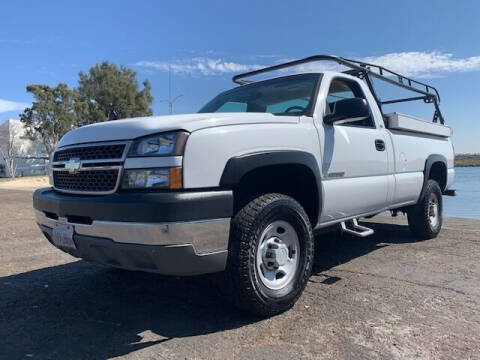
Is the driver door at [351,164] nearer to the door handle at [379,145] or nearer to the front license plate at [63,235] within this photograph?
the door handle at [379,145]

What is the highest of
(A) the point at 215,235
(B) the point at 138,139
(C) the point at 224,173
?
(B) the point at 138,139

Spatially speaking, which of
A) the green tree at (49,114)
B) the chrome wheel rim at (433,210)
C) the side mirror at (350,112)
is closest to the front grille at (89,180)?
the side mirror at (350,112)

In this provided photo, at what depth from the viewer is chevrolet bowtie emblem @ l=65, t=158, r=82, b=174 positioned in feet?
10.5

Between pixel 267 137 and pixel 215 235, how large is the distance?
2.95ft

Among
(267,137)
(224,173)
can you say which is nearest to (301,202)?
(267,137)

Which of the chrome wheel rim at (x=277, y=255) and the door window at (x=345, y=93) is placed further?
the door window at (x=345, y=93)

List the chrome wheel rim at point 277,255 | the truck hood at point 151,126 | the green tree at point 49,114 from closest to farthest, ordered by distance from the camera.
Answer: the truck hood at point 151,126
the chrome wheel rim at point 277,255
the green tree at point 49,114

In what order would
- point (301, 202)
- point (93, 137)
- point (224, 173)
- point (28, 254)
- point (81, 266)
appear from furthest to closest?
point (28, 254), point (81, 266), point (301, 202), point (93, 137), point (224, 173)

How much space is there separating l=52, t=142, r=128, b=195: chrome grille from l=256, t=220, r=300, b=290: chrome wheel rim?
46.0 inches

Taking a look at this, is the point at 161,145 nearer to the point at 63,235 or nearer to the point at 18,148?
the point at 63,235

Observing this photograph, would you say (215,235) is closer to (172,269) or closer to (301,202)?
(172,269)

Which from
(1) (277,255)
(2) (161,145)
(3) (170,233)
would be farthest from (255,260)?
(2) (161,145)

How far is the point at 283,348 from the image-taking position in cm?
279

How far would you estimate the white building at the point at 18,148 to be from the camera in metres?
44.9
